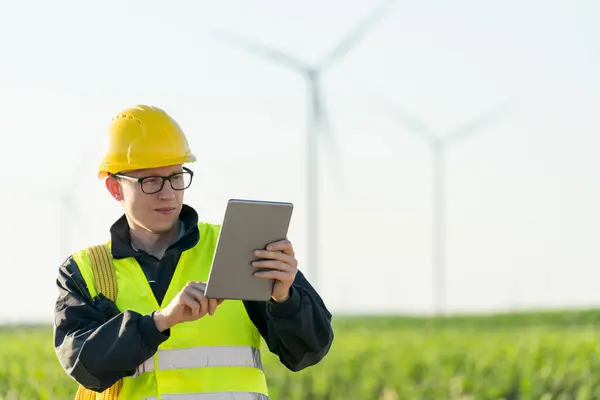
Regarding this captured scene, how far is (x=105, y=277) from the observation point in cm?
425

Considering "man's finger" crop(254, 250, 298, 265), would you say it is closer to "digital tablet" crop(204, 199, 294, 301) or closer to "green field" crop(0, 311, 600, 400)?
"digital tablet" crop(204, 199, 294, 301)

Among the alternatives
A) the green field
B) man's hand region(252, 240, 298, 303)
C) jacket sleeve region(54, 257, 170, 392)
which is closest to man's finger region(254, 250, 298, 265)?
man's hand region(252, 240, 298, 303)

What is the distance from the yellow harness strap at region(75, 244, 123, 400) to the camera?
4.23 meters

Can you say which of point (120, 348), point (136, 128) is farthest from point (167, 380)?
point (136, 128)

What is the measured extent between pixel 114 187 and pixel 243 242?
0.79 metres

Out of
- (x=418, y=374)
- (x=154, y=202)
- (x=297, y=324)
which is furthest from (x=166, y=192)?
(x=418, y=374)

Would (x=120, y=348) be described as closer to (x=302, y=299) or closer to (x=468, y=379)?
(x=302, y=299)

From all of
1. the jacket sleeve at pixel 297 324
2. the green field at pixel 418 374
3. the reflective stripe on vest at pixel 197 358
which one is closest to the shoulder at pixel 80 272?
the reflective stripe on vest at pixel 197 358

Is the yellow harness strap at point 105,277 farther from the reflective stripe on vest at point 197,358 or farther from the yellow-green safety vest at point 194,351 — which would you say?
the reflective stripe on vest at point 197,358

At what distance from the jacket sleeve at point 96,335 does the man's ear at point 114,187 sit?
0.27 metres

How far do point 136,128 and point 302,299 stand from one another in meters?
0.90

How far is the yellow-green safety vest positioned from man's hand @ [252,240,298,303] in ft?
1.46

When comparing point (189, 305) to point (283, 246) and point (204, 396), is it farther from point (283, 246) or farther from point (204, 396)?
point (204, 396)

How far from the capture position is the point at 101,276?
4.25 m
